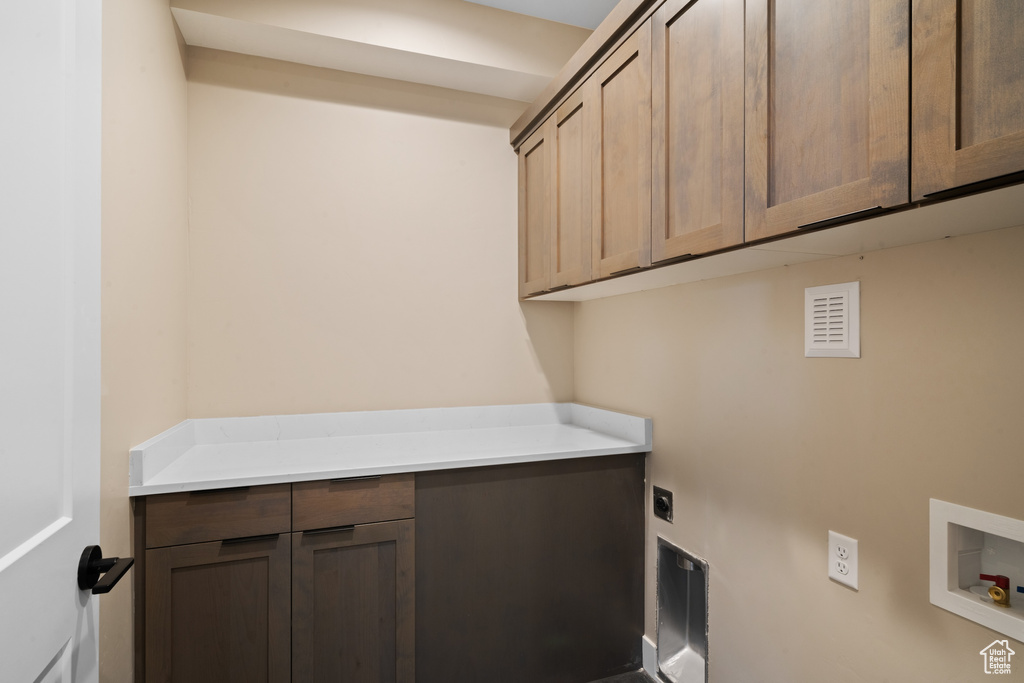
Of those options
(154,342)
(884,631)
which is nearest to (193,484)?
(154,342)

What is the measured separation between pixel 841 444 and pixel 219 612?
71.8 inches

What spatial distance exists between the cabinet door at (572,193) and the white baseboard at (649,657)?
4.74ft

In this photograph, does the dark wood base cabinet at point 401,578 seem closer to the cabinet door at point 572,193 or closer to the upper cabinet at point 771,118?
the cabinet door at point 572,193

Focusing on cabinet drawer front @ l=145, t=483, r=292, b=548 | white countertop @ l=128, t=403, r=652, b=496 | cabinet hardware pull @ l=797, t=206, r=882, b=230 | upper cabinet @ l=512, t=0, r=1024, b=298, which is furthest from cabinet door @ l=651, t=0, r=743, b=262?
cabinet drawer front @ l=145, t=483, r=292, b=548

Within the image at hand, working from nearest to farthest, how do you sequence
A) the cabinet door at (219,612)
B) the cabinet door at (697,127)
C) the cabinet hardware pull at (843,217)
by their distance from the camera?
the cabinet hardware pull at (843,217) → the cabinet door at (697,127) → the cabinet door at (219,612)

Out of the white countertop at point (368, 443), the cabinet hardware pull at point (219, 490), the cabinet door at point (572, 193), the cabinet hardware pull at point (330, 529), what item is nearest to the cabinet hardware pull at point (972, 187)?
the cabinet door at point (572, 193)

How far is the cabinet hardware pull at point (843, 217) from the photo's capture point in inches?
35.0

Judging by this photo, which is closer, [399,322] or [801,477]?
[801,477]

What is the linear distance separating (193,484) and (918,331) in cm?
193

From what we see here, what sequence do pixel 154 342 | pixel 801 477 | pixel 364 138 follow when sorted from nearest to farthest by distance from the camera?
pixel 801 477 → pixel 154 342 → pixel 364 138

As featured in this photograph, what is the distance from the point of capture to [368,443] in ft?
6.72

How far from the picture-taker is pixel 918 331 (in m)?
1.09

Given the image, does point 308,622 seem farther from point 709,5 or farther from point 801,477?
point 709,5

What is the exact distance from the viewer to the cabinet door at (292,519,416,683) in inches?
61.7
